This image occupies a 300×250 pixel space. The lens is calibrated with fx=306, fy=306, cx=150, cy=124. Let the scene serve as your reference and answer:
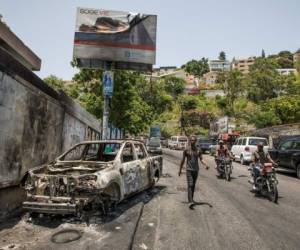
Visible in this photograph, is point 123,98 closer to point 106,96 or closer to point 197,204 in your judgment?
point 106,96

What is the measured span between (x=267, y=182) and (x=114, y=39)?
39.8ft

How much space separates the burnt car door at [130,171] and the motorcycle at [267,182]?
13.3ft

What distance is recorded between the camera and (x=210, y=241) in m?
5.59

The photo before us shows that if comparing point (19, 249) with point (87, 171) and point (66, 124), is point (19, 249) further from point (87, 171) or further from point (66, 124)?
point (66, 124)

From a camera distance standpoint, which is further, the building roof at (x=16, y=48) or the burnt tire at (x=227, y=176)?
the burnt tire at (x=227, y=176)

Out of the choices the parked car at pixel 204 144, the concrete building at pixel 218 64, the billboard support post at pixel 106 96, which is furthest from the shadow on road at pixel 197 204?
the concrete building at pixel 218 64

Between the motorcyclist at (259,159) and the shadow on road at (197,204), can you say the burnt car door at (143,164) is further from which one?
the motorcyclist at (259,159)

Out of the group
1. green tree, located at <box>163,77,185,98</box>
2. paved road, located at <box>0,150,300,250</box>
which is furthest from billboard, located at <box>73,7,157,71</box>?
green tree, located at <box>163,77,185,98</box>

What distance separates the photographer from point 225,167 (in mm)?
14125

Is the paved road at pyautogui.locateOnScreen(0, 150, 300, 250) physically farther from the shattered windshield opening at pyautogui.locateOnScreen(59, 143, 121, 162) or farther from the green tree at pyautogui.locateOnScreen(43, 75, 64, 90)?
the green tree at pyautogui.locateOnScreen(43, 75, 64, 90)

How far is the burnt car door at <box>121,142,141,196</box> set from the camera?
799cm

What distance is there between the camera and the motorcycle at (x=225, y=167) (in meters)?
13.9

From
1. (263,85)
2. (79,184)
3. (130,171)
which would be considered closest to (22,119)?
(79,184)

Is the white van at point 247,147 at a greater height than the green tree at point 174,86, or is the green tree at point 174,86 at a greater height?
the green tree at point 174,86
